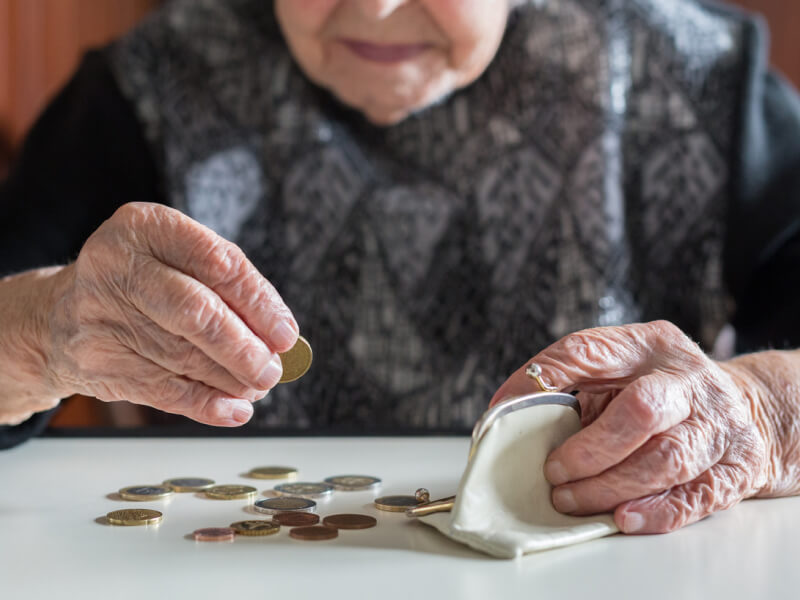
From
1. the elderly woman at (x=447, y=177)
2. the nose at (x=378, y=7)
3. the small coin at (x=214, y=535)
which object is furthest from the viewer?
the elderly woman at (x=447, y=177)

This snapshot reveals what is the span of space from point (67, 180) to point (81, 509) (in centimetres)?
100

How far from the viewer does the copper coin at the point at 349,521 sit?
0.74 m

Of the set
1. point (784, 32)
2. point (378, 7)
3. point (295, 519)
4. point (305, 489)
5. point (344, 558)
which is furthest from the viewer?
point (784, 32)

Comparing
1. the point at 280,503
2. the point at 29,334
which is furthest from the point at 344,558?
the point at 29,334

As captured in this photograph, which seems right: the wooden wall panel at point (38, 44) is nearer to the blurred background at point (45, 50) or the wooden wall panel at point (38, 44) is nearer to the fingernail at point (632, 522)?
the blurred background at point (45, 50)

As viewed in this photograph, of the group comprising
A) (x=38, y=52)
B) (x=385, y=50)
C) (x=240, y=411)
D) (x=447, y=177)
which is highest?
(x=38, y=52)

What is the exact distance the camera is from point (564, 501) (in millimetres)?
752

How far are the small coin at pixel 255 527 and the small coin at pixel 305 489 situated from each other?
11cm

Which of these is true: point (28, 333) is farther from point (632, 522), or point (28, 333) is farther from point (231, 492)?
point (632, 522)

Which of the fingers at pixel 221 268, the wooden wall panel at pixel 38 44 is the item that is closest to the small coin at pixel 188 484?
the fingers at pixel 221 268

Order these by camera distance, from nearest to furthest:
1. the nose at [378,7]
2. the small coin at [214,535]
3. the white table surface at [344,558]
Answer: the white table surface at [344,558] → the small coin at [214,535] → the nose at [378,7]

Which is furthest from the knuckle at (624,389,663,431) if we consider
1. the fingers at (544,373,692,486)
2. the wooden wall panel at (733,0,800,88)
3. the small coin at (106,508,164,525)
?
the wooden wall panel at (733,0,800,88)

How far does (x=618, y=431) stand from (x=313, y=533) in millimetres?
265

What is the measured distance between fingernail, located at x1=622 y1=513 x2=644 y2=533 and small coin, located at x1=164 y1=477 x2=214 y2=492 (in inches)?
16.1
